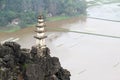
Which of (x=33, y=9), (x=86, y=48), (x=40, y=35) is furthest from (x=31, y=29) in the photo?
(x=40, y=35)

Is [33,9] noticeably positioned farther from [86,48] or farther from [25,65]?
[25,65]

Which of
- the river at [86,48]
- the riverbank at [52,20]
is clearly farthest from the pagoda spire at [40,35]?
the riverbank at [52,20]

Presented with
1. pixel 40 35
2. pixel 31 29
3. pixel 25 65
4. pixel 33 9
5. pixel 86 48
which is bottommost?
pixel 86 48

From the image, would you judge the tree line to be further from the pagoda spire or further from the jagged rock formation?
the pagoda spire

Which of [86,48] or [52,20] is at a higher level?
[52,20]

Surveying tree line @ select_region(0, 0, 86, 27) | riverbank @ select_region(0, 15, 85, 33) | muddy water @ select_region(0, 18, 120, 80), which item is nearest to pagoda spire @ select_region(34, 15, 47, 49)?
muddy water @ select_region(0, 18, 120, 80)
